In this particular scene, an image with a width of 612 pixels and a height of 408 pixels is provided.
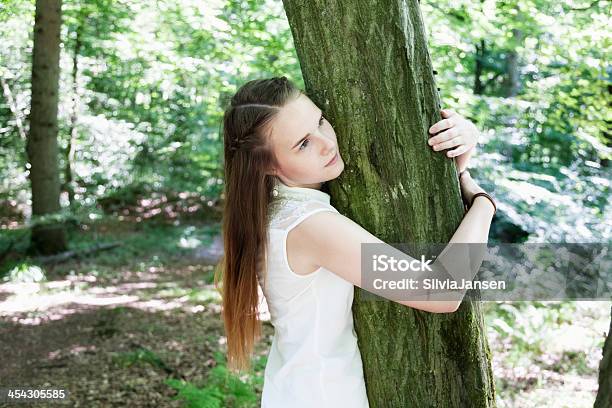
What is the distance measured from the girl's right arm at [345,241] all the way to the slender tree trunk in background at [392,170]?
0.09 m

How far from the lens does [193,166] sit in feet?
39.1

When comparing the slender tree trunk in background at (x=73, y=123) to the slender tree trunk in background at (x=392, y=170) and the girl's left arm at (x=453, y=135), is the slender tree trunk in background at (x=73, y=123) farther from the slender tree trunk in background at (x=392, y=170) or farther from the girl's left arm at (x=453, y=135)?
the girl's left arm at (x=453, y=135)

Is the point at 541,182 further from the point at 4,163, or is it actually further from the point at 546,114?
the point at 4,163

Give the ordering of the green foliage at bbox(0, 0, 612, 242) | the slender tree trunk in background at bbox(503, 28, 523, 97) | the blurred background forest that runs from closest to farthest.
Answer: the blurred background forest
the green foliage at bbox(0, 0, 612, 242)
the slender tree trunk in background at bbox(503, 28, 523, 97)

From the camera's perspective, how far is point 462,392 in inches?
73.3

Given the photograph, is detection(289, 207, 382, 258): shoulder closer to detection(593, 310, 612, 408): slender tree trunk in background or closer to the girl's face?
the girl's face

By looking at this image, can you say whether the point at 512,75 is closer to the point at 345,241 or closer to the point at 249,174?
the point at 249,174

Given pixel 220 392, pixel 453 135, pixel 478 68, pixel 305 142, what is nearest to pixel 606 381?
pixel 453 135

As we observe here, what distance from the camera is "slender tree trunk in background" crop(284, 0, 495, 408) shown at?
5.58ft

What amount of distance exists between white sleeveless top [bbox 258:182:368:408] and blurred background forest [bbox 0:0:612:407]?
2.06 m

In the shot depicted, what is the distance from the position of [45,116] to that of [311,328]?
25.7 ft

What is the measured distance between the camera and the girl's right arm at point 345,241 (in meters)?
1.65

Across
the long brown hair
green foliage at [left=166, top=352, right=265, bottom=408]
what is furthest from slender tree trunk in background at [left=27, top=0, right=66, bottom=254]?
the long brown hair

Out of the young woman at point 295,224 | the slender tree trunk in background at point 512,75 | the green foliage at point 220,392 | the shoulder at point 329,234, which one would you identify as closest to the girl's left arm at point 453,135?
the young woman at point 295,224
